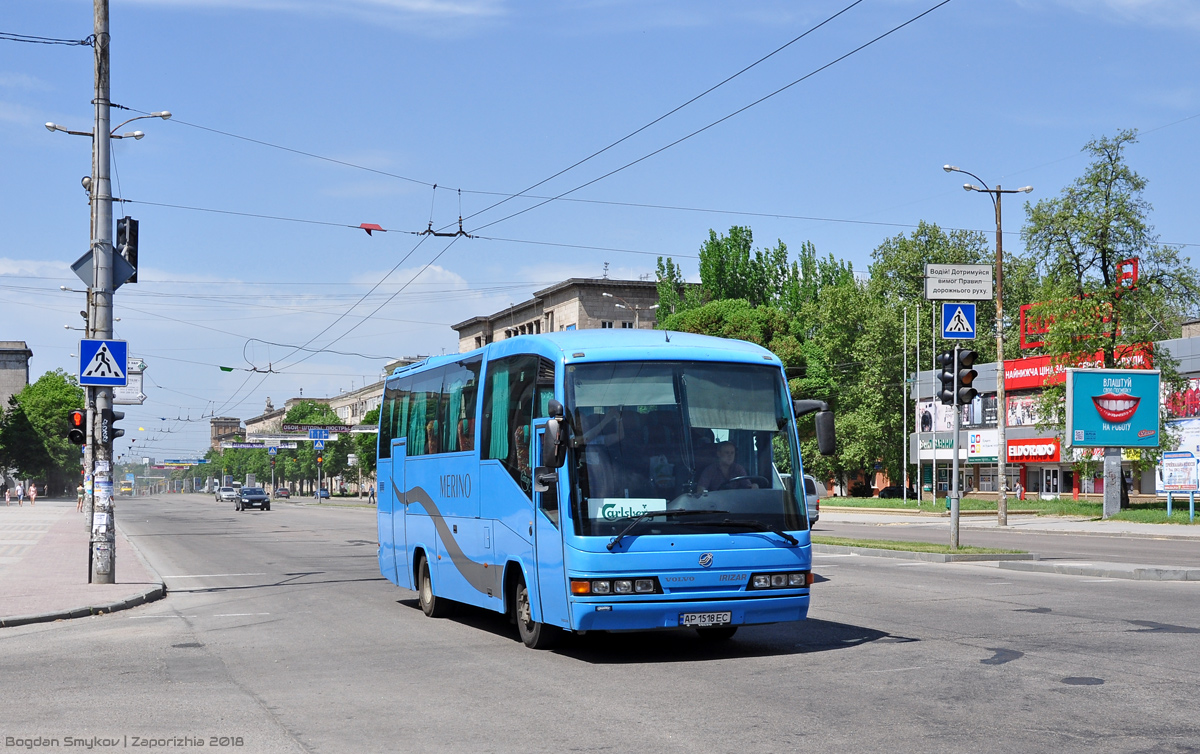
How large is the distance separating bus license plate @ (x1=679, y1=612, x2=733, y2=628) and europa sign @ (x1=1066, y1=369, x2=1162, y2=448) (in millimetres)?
33553

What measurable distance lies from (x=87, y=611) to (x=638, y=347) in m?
8.48

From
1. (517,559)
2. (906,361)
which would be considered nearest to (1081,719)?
(517,559)

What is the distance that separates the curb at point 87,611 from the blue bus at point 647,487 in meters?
5.93

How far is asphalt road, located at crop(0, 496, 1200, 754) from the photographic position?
7.09 metres

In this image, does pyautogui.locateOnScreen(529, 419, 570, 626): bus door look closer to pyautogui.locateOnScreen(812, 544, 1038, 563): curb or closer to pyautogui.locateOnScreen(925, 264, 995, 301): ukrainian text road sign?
pyautogui.locateOnScreen(812, 544, 1038, 563): curb

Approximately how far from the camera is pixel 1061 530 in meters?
35.4

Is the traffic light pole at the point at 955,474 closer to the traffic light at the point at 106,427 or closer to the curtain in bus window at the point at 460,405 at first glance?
the curtain in bus window at the point at 460,405

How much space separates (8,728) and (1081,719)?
6.70 m

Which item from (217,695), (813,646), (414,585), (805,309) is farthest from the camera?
(805,309)

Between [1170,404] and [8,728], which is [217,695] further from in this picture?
[1170,404]

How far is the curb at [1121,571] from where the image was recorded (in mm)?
18234

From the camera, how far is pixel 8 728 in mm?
7574

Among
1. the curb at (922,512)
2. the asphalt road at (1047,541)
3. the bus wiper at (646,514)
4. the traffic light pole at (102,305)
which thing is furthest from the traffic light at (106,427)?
the curb at (922,512)

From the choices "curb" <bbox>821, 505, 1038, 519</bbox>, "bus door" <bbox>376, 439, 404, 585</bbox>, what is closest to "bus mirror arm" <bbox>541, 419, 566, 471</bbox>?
"bus door" <bbox>376, 439, 404, 585</bbox>
